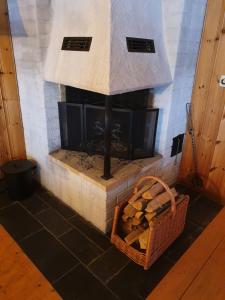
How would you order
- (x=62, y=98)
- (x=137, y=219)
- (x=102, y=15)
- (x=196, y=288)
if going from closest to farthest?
(x=196, y=288)
(x=102, y=15)
(x=137, y=219)
(x=62, y=98)

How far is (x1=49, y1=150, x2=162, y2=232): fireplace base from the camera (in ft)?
6.00

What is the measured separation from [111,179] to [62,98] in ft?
2.83

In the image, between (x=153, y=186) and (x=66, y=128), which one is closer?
(x=153, y=186)

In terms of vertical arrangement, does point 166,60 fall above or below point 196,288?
above

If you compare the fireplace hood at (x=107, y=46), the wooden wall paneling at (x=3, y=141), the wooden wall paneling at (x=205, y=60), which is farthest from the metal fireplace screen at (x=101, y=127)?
the wooden wall paneling at (x=3, y=141)

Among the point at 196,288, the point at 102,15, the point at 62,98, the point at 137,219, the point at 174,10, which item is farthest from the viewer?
the point at 62,98

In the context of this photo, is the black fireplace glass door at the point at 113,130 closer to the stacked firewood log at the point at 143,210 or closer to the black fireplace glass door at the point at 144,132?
the black fireplace glass door at the point at 144,132

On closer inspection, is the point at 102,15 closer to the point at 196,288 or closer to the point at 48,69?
the point at 48,69

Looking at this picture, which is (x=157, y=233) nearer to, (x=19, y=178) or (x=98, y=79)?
(x=98, y=79)

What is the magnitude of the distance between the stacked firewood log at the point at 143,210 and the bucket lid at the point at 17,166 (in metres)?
1.04

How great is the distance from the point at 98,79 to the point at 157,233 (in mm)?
1071

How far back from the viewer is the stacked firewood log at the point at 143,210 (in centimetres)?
164

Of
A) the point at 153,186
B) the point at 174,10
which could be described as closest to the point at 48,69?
the point at 174,10

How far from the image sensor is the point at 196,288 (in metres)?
1.05
